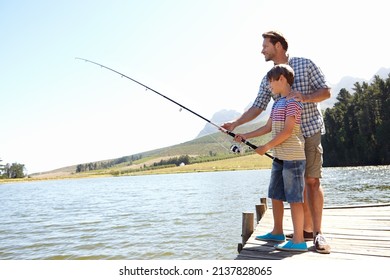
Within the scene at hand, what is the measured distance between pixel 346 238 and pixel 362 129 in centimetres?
6402

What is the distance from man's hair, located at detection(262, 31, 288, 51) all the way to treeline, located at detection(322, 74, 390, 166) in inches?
2375

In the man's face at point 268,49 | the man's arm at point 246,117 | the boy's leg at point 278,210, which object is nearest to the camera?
the man's face at point 268,49

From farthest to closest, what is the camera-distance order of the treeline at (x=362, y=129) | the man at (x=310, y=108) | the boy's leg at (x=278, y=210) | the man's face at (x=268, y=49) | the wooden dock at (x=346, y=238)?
1. the treeline at (x=362, y=129)
2. the boy's leg at (x=278, y=210)
3. the man's face at (x=268, y=49)
4. the man at (x=310, y=108)
5. the wooden dock at (x=346, y=238)

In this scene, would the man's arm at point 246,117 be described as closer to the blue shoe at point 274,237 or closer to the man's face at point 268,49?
the man's face at point 268,49

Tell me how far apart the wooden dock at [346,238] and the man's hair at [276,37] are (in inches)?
96.9

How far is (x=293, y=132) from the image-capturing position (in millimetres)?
4336

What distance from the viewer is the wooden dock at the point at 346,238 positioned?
4176 mm

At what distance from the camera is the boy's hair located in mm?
4301

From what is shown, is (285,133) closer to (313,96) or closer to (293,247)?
(313,96)

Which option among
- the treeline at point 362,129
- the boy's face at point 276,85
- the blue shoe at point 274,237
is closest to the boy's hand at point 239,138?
the boy's face at point 276,85

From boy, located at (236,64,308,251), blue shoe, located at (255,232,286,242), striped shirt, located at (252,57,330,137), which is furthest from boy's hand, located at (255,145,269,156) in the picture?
blue shoe, located at (255,232,286,242)

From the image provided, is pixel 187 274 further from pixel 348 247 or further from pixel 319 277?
pixel 348 247

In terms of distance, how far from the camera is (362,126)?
63.4m

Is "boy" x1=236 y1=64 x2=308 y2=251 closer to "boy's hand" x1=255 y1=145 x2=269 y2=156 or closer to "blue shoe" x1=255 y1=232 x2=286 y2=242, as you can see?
"boy's hand" x1=255 y1=145 x2=269 y2=156
